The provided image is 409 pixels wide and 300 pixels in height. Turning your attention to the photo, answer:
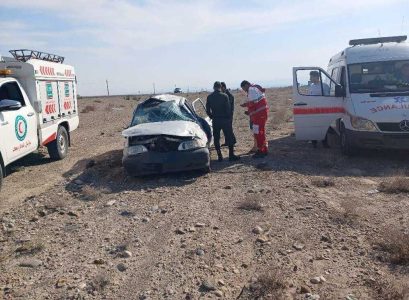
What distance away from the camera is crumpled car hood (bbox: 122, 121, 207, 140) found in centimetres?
834

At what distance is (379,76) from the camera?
9.84 m

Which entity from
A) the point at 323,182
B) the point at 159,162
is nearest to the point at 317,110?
the point at 323,182

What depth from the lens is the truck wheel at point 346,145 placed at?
9523 mm

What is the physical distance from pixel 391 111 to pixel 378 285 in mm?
5737

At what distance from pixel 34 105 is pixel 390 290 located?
8233mm

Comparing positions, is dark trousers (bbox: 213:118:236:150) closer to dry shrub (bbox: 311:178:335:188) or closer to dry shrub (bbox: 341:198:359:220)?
dry shrub (bbox: 311:178:335:188)

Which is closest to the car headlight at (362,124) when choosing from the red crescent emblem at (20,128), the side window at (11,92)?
the red crescent emblem at (20,128)

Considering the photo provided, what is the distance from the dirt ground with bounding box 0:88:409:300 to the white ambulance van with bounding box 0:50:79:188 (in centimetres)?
89

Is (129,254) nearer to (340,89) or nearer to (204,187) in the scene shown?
(204,187)

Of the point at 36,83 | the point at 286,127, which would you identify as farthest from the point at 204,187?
the point at 286,127

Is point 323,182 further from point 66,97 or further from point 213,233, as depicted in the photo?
point 66,97

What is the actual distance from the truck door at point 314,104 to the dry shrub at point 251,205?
4505mm

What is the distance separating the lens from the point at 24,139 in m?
8.87

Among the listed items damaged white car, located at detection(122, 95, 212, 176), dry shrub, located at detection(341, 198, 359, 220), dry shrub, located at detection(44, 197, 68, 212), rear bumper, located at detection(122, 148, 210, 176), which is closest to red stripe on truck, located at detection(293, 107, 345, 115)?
damaged white car, located at detection(122, 95, 212, 176)
